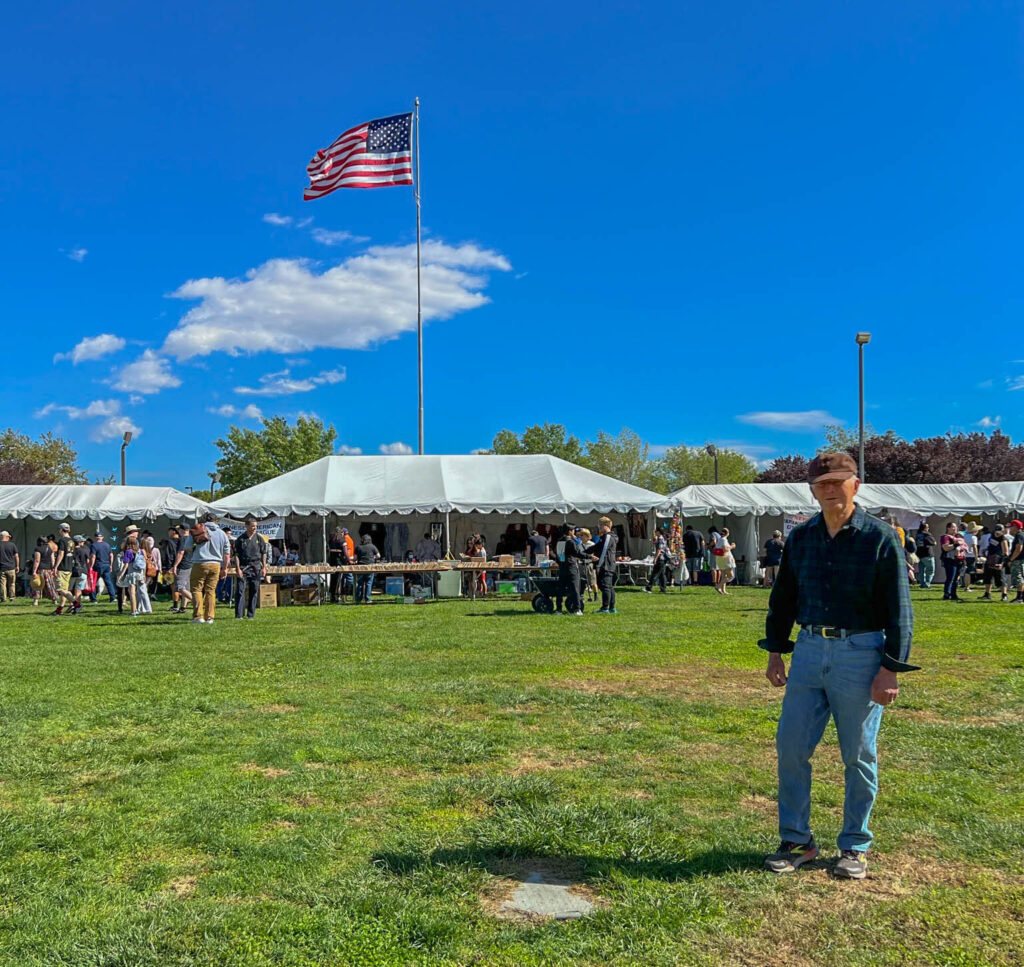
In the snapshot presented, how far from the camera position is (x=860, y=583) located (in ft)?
11.9

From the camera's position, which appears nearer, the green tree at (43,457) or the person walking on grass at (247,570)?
the person walking on grass at (247,570)

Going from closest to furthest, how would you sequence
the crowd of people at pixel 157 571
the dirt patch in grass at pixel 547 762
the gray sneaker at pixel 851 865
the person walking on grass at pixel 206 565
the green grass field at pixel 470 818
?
the green grass field at pixel 470 818
the gray sneaker at pixel 851 865
the dirt patch in grass at pixel 547 762
the person walking on grass at pixel 206 565
the crowd of people at pixel 157 571

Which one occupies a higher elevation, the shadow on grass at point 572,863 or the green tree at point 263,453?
the green tree at point 263,453

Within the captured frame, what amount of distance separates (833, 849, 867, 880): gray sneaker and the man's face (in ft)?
5.01

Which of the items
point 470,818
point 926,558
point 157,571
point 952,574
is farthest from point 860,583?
point 926,558

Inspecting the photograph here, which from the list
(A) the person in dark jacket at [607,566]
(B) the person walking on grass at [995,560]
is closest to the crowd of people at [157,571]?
(A) the person in dark jacket at [607,566]

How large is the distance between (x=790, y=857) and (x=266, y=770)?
128 inches

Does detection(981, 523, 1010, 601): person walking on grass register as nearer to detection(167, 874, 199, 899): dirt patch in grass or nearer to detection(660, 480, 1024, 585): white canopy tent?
detection(660, 480, 1024, 585): white canopy tent

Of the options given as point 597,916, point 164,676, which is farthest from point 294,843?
point 164,676

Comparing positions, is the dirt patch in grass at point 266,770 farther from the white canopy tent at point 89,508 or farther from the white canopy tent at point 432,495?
the white canopy tent at point 89,508

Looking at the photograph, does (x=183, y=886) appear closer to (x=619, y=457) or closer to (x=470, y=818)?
(x=470, y=818)

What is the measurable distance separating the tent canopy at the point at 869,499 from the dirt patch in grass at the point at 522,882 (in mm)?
22431

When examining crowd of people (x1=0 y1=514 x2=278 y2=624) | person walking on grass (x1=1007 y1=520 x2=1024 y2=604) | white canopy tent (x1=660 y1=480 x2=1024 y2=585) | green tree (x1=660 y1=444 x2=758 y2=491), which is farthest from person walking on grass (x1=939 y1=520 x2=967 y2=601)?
green tree (x1=660 y1=444 x2=758 y2=491)

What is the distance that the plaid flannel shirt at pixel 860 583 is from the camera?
3551 millimetres
